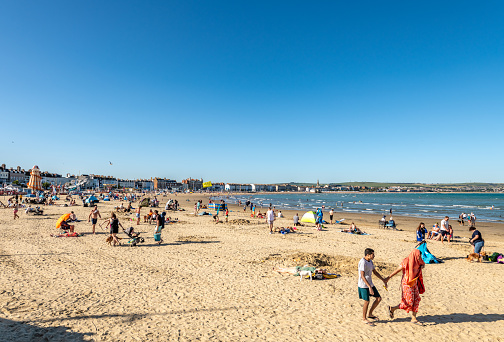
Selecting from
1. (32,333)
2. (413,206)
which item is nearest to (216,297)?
(32,333)

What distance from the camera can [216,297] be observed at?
680 cm

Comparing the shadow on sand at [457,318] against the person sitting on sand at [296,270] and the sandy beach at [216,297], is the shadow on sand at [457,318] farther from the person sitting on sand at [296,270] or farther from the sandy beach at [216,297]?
the person sitting on sand at [296,270]

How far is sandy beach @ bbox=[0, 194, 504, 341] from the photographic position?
204 inches

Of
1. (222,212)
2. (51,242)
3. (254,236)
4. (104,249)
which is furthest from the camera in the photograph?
(222,212)

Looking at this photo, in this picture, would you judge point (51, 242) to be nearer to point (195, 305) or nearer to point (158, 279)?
point (158, 279)

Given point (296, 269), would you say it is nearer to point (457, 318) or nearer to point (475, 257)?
point (457, 318)

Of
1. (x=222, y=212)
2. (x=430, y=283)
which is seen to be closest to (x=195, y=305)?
(x=430, y=283)

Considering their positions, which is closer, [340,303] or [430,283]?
[340,303]

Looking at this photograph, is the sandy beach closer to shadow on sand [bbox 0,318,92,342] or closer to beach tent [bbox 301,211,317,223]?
shadow on sand [bbox 0,318,92,342]

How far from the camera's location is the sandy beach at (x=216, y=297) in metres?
5.17

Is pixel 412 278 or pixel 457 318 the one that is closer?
pixel 412 278

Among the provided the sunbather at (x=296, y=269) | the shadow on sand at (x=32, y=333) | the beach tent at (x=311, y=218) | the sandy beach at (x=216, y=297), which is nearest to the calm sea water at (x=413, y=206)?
the beach tent at (x=311, y=218)

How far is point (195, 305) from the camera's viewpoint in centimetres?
630

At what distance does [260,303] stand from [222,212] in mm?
25239
